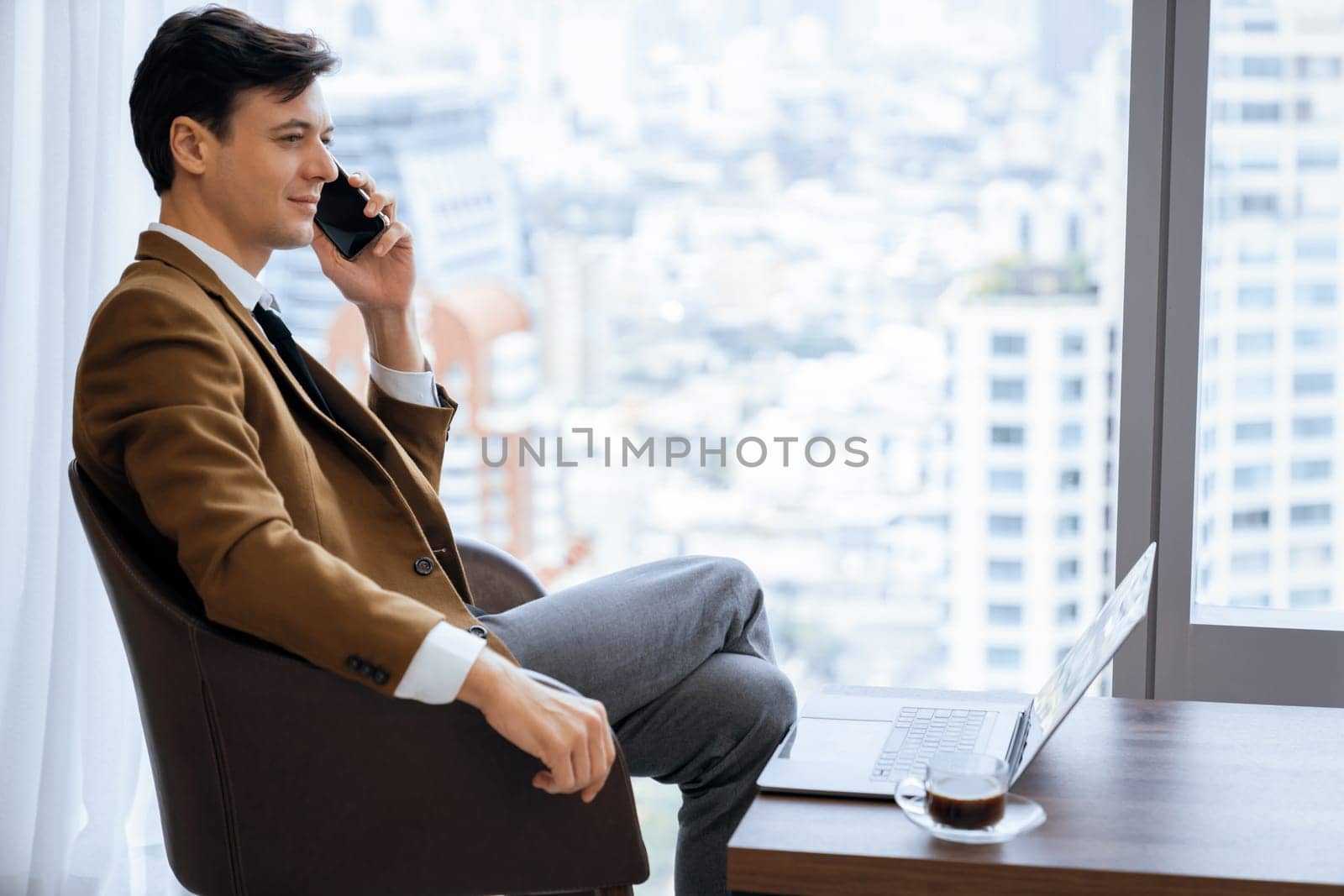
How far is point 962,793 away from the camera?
1347mm

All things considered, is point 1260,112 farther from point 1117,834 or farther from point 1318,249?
point 1117,834

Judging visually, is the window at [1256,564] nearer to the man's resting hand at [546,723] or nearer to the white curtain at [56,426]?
the man's resting hand at [546,723]

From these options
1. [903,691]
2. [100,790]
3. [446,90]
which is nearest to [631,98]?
[446,90]

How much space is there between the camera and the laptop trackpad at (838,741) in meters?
1.60

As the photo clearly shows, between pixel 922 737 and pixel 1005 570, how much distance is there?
3.95 ft

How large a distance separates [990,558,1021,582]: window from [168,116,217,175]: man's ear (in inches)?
72.7

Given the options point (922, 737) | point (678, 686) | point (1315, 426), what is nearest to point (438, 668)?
point (678, 686)

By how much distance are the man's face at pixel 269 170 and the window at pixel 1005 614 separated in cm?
175

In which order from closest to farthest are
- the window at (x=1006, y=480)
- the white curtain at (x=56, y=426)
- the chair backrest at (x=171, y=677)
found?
the chair backrest at (x=171, y=677) → the white curtain at (x=56, y=426) → the window at (x=1006, y=480)

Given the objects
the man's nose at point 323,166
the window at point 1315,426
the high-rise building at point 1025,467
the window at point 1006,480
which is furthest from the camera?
the window at point 1006,480

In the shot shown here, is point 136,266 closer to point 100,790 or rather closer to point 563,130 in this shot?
point 100,790

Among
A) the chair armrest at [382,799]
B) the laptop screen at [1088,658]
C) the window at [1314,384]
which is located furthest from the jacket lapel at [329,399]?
the window at [1314,384]

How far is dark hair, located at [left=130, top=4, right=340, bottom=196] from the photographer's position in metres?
1.59

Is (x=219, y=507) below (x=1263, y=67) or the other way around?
below
